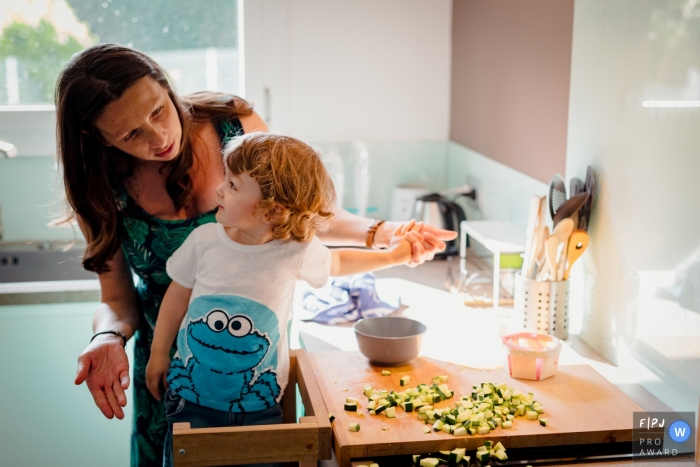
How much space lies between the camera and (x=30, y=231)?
2676mm

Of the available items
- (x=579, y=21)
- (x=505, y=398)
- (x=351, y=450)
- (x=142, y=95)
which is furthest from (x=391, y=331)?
(x=579, y=21)

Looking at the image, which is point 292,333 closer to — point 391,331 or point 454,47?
point 391,331

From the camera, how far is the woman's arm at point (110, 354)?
4.74ft

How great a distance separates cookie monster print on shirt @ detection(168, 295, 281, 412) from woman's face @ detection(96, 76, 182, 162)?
30 cm

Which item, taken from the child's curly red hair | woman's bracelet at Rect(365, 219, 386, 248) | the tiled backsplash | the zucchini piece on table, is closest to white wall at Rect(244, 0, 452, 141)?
the tiled backsplash

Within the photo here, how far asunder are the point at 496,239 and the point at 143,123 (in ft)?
3.46

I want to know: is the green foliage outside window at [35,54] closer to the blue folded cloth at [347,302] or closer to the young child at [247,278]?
the blue folded cloth at [347,302]

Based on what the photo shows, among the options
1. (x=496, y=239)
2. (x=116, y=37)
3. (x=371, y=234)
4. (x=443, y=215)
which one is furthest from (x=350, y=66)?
(x=371, y=234)

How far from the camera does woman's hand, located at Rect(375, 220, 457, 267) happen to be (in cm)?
160

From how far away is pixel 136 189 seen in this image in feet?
5.38

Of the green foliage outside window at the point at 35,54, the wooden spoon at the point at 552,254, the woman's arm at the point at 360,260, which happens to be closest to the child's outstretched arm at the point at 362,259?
the woman's arm at the point at 360,260

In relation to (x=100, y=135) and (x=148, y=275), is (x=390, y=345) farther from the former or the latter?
(x=100, y=135)

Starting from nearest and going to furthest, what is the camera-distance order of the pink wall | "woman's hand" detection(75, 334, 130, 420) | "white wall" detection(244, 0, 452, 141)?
1. "woman's hand" detection(75, 334, 130, 420)
2. the pink wall
3. "white wall" detection(244, 0, 452, 141)

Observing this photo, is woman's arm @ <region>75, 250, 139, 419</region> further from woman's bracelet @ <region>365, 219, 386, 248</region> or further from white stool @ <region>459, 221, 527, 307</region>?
white stool @ <region>459, 221, 527, 307</region>
